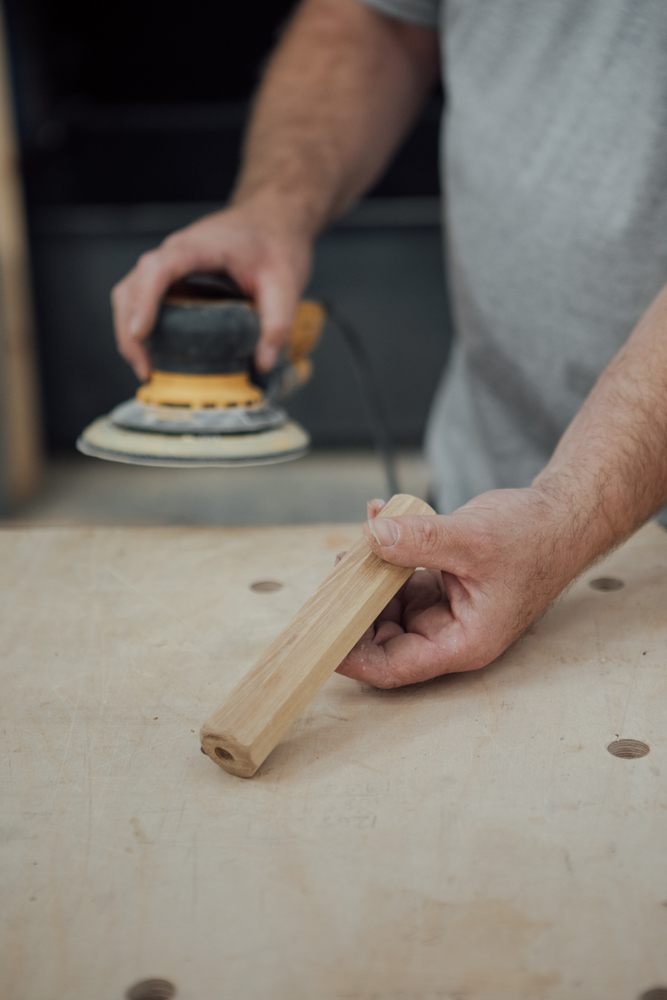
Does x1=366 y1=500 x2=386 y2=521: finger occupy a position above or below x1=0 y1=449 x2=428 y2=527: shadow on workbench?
above

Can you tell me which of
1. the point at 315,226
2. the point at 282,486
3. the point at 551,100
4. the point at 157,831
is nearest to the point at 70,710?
the point at 157,831

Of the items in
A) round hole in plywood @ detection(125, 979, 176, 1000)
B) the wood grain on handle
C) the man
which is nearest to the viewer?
round hole in plywood @ detection(125, 979, 176, 1000)

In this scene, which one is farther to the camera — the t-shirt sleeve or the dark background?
the dark background

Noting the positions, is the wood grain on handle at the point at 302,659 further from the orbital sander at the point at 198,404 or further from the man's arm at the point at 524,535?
the orbital sander at the point at 198,404

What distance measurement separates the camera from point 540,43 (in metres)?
1.02

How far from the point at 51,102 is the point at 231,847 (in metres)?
3.41

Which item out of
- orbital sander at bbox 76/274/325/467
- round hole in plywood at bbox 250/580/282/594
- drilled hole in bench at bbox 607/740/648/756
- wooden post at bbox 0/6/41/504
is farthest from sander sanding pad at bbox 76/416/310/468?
wooden post at bbox 0/6/41/504

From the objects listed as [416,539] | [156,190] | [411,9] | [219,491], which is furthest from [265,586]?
[156,190]

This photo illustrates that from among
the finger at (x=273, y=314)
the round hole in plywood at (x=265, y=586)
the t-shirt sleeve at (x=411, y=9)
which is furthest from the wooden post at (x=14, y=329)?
the round hole in plywood at (x=265, y=586)

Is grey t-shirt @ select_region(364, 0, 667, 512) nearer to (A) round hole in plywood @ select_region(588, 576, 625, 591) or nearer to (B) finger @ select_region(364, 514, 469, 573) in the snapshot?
(A) round hole in plywood @ select_region(588, 576, 625, 591)

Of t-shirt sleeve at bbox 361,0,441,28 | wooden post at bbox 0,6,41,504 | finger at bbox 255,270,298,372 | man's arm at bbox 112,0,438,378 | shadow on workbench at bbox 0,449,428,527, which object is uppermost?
t-shirt sleeve at bbox 361,0,441,28

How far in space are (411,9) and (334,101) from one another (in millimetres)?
159

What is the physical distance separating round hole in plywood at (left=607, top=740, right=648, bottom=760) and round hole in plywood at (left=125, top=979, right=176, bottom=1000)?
1.00 ft

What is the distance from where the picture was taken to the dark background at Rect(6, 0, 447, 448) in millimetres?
2859
